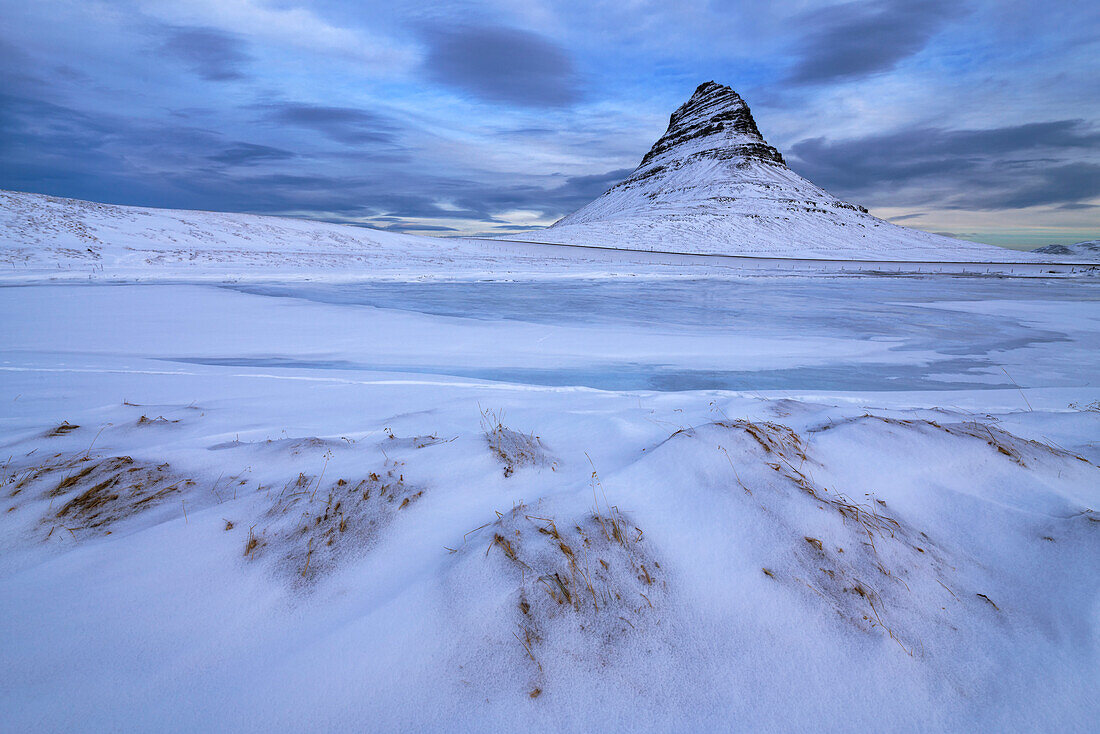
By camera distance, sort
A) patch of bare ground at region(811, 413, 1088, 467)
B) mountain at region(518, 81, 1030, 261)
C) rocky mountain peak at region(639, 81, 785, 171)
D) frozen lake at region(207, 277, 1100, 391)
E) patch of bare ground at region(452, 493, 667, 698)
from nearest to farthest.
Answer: patch of bare ground at region(452, 493, 667, 698), patch of bare ground at region(811, 413, 1088, 467), frozen lake at region(207, 277, 1100, 391), mountain at region(518, 81, 1030, 261), rocky mountain peak at region(639, 81, 785, 171)

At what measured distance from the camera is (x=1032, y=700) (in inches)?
50.8

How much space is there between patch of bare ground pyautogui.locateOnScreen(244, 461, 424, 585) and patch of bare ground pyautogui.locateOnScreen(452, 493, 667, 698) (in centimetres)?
42

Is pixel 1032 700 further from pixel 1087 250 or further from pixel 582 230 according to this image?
pixel 1087 250

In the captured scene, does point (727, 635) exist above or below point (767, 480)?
below

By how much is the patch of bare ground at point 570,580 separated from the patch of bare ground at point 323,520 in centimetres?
42

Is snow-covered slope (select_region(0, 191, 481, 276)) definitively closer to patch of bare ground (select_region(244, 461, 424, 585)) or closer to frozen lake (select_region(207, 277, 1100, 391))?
frozen lake (select_region(207, 277, 1100, 391))

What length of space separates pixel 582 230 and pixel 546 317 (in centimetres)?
5279

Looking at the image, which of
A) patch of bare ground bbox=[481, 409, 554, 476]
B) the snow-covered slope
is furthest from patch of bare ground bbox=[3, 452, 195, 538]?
the snow-covered slope

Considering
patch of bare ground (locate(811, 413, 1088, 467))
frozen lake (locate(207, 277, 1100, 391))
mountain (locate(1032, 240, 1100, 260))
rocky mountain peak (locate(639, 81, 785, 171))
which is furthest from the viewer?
rocky mountain peak (locate(639, 81, 785, 171))

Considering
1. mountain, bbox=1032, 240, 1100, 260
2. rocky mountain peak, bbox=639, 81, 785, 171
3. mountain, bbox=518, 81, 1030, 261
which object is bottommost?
mountain, bbox=1032, 240, 1100, 260

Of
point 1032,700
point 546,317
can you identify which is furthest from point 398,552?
point 546,317

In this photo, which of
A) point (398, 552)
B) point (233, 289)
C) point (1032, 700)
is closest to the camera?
point (1032, 700)

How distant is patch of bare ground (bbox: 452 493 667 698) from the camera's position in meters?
1.37

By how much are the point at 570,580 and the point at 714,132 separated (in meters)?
120
